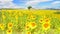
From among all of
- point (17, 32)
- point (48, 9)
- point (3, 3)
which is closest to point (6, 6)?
point (3, 3)

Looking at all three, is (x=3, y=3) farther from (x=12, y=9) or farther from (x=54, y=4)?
(x=54, y=4)

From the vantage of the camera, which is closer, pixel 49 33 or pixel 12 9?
pixel 49 33

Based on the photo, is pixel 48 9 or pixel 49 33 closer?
pixel 49 33

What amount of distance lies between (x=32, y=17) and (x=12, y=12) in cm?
21

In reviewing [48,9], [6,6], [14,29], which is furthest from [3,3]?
[48,9]

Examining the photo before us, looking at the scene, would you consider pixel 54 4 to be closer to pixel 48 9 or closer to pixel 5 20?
pixel 48 9

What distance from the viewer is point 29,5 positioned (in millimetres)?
1294

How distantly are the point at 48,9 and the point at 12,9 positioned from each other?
1.01ft

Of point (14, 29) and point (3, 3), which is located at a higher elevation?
point (3, 3)

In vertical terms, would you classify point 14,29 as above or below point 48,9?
below

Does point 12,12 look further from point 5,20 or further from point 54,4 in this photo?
point 54,4

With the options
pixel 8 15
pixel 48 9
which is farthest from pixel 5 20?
pixel 48 9

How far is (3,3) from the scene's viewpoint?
1317 millimetres

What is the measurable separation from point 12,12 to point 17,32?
0.58 ft
